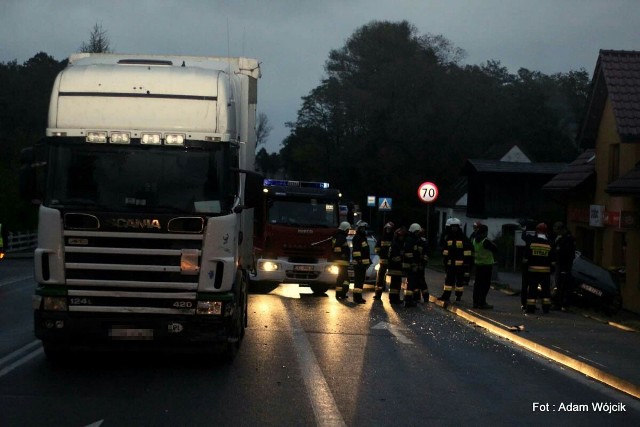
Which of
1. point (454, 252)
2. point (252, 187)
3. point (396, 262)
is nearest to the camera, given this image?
point (252, 187)

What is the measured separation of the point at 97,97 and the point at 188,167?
138cm

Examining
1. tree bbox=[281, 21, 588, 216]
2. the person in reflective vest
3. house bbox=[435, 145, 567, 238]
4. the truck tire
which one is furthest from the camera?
tree bbox=[281, 21, 588, 216]

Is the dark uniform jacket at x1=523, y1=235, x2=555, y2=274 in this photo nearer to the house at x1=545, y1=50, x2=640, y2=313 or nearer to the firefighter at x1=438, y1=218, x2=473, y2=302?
the firefighter at x1=438, y1=218, x2=473, y2=302

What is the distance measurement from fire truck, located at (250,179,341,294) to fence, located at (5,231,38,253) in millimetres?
24512

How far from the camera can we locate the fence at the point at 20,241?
4532 cm

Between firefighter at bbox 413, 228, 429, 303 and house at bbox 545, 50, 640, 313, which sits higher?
house at bbox 545, 50, 640, 313

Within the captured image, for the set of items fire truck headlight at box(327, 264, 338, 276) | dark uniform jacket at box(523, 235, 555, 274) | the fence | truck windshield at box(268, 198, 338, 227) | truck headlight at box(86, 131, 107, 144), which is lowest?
the fence

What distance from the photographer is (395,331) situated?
1631 cm

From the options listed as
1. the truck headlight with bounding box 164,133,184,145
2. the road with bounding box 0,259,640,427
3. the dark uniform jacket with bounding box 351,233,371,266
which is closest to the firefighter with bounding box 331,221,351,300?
the dark uniform jacket with bounding box 351,233,371,266

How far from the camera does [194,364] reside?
39.7 feet

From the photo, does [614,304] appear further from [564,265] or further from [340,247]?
[340,247]

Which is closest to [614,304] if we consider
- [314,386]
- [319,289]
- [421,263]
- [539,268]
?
[539,268]

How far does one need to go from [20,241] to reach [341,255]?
29592 mm

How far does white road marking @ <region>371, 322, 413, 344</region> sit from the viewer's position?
49.4 feet
